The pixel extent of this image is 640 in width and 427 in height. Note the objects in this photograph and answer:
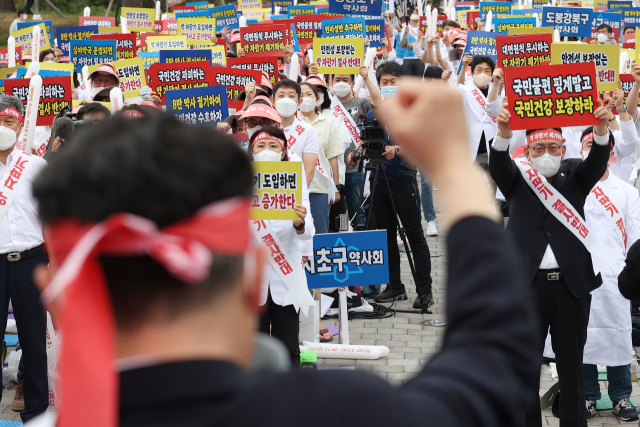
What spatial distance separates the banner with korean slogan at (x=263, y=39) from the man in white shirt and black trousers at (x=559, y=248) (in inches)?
287

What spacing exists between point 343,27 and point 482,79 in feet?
11.9

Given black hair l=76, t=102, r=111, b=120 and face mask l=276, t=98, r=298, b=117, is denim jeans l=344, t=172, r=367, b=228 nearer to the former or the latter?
face mask l=276, t=98, r=298, b=117

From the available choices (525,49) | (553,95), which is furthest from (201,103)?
(525,49)

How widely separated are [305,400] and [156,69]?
8.33m

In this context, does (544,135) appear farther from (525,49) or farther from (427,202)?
(427,202)

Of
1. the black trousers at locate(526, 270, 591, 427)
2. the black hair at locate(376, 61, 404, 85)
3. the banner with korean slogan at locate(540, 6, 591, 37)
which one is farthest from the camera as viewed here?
the banner with korean slogan at locate(540, 6, 591, 37)

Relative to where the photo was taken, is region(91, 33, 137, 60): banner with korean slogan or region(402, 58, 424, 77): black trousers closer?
region(91, 33, 137, 60): banner with korean slogan

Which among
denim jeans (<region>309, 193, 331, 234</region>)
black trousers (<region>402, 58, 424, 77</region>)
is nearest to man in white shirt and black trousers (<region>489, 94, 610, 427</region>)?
denim jeans (<region>309, 193, 331, 234</region>)

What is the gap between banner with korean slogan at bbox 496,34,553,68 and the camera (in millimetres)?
9352

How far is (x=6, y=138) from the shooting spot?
5.48 m

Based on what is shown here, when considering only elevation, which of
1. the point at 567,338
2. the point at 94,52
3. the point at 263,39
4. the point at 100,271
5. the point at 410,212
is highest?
the point at 263,39

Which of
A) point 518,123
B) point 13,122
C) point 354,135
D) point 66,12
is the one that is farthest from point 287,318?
point 66,12

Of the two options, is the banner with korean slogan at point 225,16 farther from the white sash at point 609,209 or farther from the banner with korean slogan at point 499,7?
the white sash at point 609,209

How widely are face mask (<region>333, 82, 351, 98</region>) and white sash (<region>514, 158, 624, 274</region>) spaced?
15.6 feet
